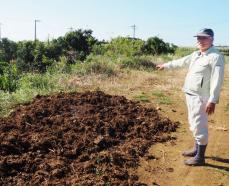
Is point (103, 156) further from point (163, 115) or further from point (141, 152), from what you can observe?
point (163, 115)

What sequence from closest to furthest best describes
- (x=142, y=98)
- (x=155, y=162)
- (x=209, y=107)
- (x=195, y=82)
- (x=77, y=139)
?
(x=209, y=107) → (x=195, y=82) → (x=155, y=162) → (x=77, y=139) → (x=142, y=98)

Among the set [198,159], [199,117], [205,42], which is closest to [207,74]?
[205,42]

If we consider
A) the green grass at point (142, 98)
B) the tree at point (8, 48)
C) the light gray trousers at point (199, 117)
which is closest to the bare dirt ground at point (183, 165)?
the light gray trousers at point (199, 117)

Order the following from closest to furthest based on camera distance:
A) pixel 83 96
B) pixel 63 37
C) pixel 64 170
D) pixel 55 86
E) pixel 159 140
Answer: pixel 64 170
pixel 159 140
pixel 83 96
pixel 55 86
pixel 63 37

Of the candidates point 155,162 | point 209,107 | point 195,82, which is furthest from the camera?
point 155,162

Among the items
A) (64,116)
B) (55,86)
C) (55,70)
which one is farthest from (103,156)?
(55,70)

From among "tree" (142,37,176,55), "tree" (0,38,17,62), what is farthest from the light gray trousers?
"tree" (142,37,176,55)

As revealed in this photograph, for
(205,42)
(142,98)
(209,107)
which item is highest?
(205,42)

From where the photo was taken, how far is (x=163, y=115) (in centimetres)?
738

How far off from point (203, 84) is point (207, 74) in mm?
127

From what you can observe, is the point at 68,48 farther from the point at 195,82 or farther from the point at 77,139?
the point at 195,82

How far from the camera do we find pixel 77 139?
17.9 feet

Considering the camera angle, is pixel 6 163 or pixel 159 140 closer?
pixel 6 163

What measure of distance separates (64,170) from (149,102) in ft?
14.3
